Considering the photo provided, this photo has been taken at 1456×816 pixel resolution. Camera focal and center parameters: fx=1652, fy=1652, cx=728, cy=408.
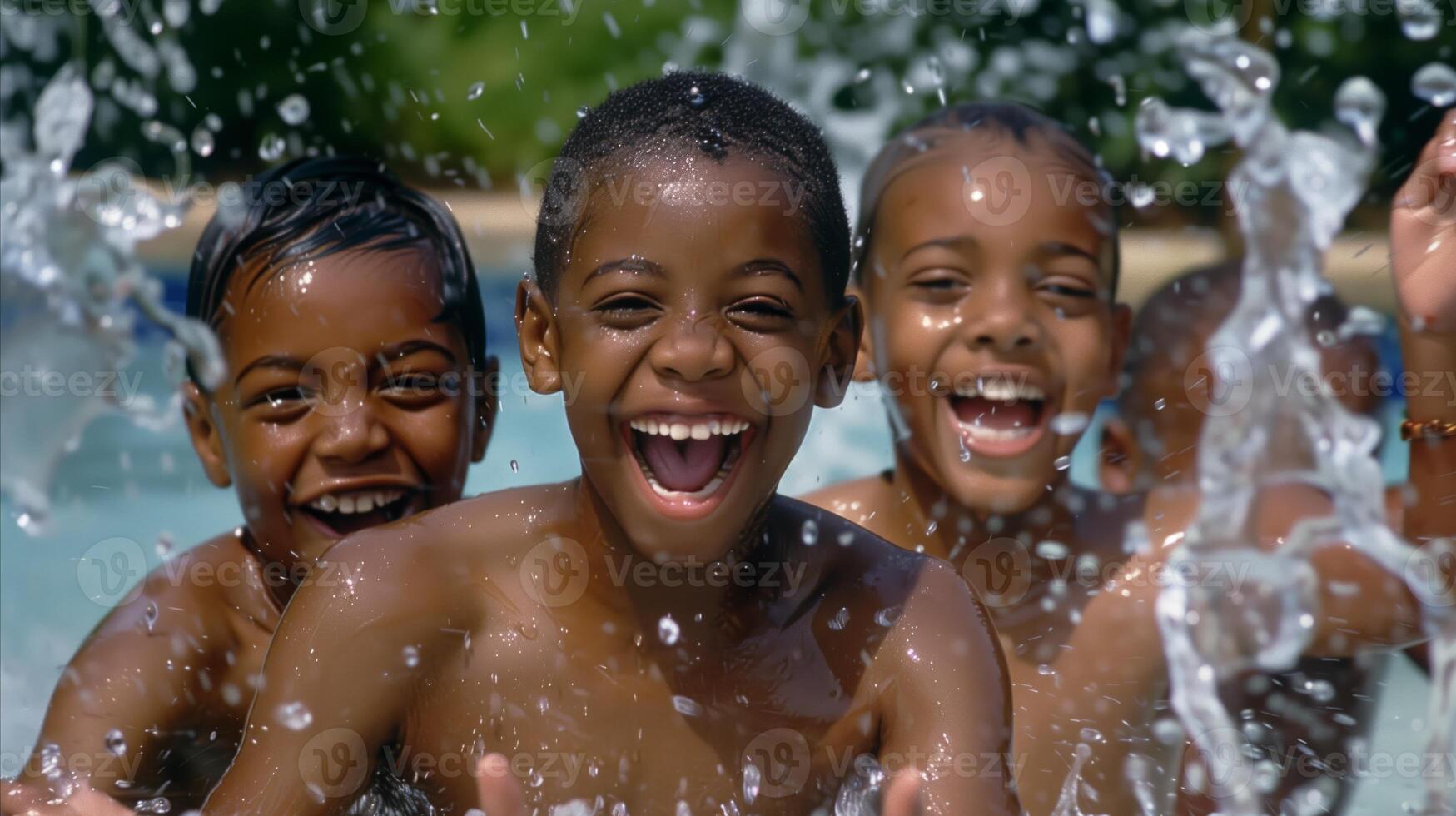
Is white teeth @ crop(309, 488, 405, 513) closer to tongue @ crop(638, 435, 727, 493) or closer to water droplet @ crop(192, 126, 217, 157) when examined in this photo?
tongue @ crop(638, 435, 727, 493)

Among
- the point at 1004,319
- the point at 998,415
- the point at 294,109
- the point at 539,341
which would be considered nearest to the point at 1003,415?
the point at 998,415

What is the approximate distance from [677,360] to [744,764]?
0.60 m

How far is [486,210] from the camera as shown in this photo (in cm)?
966

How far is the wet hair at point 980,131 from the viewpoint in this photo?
3291 mm

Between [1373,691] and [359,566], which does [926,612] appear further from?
[1373,691]

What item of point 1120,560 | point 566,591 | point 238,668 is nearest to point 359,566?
point 566,591

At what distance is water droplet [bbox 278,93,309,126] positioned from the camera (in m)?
8.72

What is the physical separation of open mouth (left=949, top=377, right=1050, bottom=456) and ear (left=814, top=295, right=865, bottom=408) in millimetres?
→ 725

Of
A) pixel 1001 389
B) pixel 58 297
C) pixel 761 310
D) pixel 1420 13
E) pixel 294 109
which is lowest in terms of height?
pixel 294 109

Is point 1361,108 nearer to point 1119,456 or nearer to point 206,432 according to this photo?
point 1119,456

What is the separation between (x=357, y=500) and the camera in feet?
9.91

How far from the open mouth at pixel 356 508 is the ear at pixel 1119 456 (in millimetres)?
1641

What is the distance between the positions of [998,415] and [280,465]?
134 cm

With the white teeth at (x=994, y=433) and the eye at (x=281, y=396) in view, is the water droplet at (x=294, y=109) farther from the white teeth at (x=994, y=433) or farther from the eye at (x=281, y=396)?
the white teeth at (x=994, y=433)
